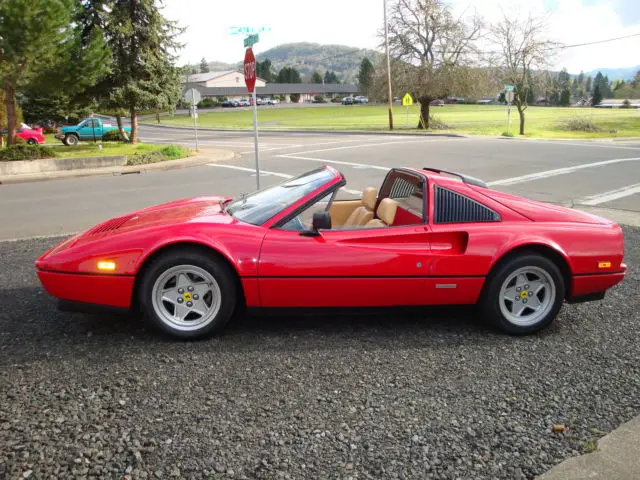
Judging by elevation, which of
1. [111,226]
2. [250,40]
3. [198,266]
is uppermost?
[250,40]

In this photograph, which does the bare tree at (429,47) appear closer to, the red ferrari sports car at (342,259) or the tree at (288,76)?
the red ferrari sports car at (342,259)

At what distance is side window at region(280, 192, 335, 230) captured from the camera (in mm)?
3926

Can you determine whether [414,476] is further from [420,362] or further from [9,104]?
[9,104]

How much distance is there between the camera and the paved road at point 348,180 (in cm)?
1007

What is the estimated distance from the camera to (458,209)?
4.07m

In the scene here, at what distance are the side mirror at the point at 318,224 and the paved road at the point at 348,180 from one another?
19.1 feet

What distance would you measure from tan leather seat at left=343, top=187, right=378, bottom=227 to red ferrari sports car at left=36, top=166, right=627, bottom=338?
292 mm

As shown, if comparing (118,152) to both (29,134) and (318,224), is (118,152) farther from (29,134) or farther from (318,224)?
(318,224)

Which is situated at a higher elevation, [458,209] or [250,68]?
[250,68]

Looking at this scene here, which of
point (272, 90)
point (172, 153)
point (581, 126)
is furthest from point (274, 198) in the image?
Result: point (272, 90)

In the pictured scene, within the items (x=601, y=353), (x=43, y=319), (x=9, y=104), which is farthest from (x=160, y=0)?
(x=601, y=353)

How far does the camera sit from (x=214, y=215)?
4.24 metres

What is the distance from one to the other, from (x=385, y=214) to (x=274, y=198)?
35.3 inches

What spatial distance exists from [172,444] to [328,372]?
3.74 feet
